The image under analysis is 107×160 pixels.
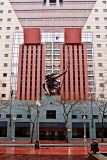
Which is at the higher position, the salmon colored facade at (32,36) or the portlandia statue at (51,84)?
the salmon colored facade at (32,36)

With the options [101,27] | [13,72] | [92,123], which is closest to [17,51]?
[13,72]

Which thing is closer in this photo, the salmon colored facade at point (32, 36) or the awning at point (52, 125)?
the awning at point (52, 125)

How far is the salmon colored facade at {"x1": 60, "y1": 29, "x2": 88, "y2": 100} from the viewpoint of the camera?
88062 mm

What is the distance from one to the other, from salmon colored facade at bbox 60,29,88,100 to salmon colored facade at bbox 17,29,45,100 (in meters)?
7.48

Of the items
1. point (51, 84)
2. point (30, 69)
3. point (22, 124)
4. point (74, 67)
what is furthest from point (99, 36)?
point (22, 124)

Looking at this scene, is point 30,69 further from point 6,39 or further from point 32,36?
point 6,39

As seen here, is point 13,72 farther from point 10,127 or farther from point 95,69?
point 10,127

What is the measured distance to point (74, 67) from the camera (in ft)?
300

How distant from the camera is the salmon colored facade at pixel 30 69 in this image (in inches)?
3492

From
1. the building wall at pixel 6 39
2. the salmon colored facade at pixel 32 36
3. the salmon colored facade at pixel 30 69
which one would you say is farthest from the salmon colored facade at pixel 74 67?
the building wall at pixel 6 39

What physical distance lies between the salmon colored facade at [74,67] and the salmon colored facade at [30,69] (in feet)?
24.5

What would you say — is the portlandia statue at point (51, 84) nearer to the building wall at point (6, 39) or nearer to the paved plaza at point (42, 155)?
the paved plaza at point (42, 155)

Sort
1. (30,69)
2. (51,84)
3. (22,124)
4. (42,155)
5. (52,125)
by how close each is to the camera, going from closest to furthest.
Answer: (42,155), (52,125), (51,84), (22,124), (30,69)

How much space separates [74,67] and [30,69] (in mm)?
15330
